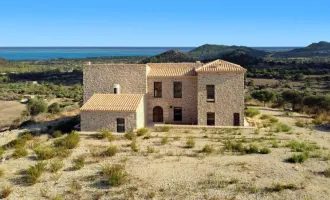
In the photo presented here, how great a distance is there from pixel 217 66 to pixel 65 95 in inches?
A: 1442

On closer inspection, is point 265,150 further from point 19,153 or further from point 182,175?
point 19,153

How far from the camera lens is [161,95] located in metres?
23.8

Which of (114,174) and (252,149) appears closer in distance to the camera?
(114,174)

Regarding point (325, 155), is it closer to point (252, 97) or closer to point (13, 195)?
point (13, 195)

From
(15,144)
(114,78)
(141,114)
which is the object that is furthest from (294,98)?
(15,144)

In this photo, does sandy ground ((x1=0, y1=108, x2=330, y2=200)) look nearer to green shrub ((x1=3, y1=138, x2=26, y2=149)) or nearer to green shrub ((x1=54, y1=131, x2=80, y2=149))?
green shrub ((x1=54, y1=131, x2=80, y2=149))

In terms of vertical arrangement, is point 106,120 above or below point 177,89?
below

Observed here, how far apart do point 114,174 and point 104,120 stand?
329 inches

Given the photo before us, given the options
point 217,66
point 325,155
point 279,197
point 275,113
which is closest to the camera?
point 279,197

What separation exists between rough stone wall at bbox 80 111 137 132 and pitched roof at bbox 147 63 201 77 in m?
3.74

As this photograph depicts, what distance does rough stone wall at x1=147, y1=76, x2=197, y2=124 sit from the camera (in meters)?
23.5

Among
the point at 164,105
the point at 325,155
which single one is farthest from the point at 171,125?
the point at 325,155

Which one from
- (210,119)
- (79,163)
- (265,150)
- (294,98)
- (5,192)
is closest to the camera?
(5,192)

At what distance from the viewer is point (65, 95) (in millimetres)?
54469
